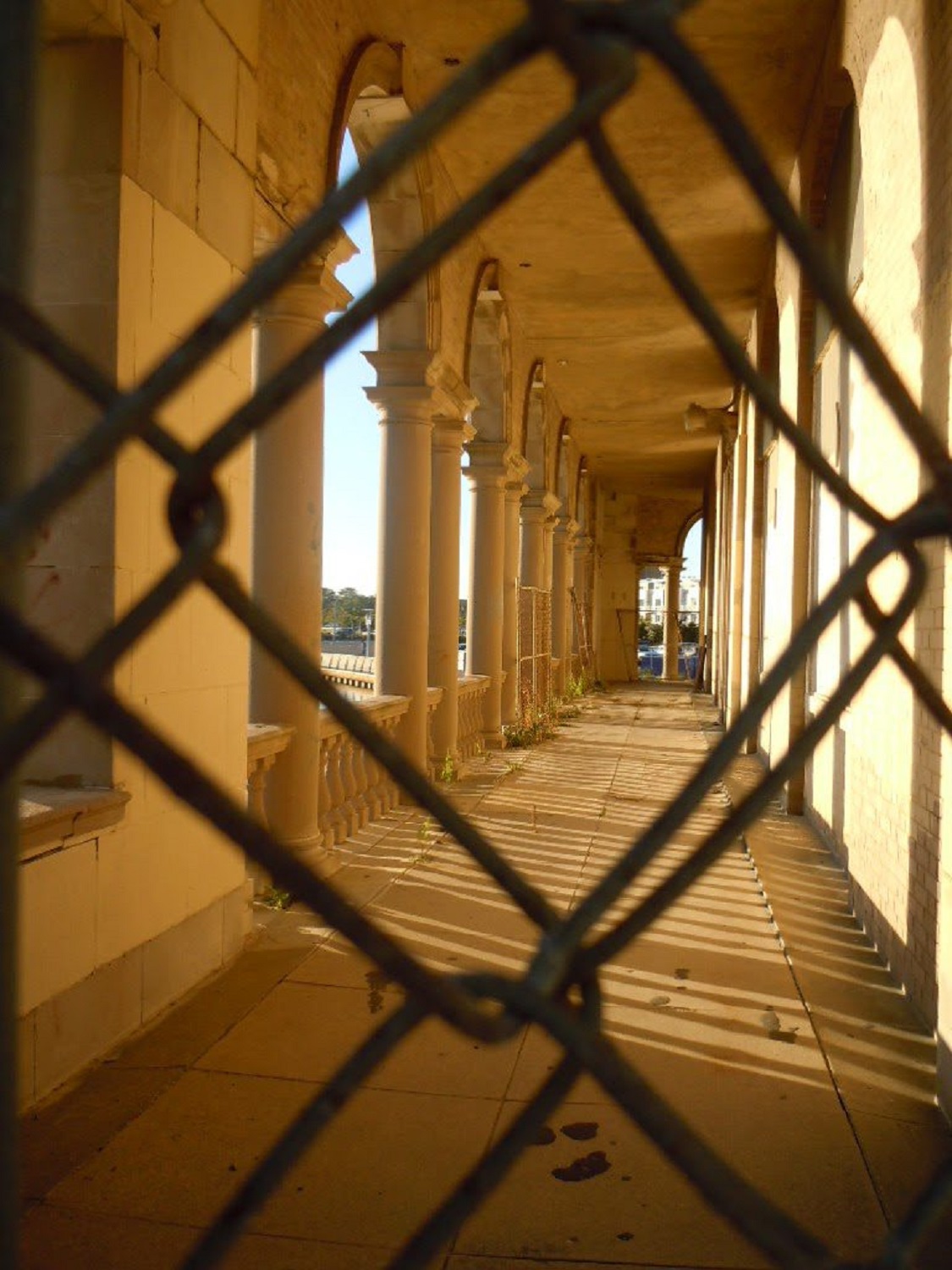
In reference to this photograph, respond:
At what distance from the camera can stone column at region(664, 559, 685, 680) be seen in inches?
1108

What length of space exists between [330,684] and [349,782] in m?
6.29

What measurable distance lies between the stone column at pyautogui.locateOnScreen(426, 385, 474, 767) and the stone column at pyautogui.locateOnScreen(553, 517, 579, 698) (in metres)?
9.07

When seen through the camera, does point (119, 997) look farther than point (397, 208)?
No

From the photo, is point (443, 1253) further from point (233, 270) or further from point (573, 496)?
point (573, 496)

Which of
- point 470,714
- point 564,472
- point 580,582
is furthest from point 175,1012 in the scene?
point 580,582

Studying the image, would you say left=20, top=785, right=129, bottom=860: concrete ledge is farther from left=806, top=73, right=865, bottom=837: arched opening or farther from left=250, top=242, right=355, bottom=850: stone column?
left=806, top=73, right=865, bottom=837: arched opening

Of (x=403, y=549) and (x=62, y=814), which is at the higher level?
(x=403, y=549)

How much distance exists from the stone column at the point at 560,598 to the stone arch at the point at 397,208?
1057 cm

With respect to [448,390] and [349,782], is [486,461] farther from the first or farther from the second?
[349,782]

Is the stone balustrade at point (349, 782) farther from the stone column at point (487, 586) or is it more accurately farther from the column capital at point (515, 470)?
the column capital at point (515, 470)

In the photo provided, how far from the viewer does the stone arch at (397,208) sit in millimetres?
7332

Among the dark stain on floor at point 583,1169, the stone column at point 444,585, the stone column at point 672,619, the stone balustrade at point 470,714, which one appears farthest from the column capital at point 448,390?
the stone column at point 672,619

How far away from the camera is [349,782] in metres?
6.95

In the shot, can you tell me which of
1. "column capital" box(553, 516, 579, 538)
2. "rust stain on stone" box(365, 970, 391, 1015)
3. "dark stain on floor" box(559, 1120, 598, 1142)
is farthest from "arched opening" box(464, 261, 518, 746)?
"dark stain on floor" box(559, 1120, 598, 1142)
